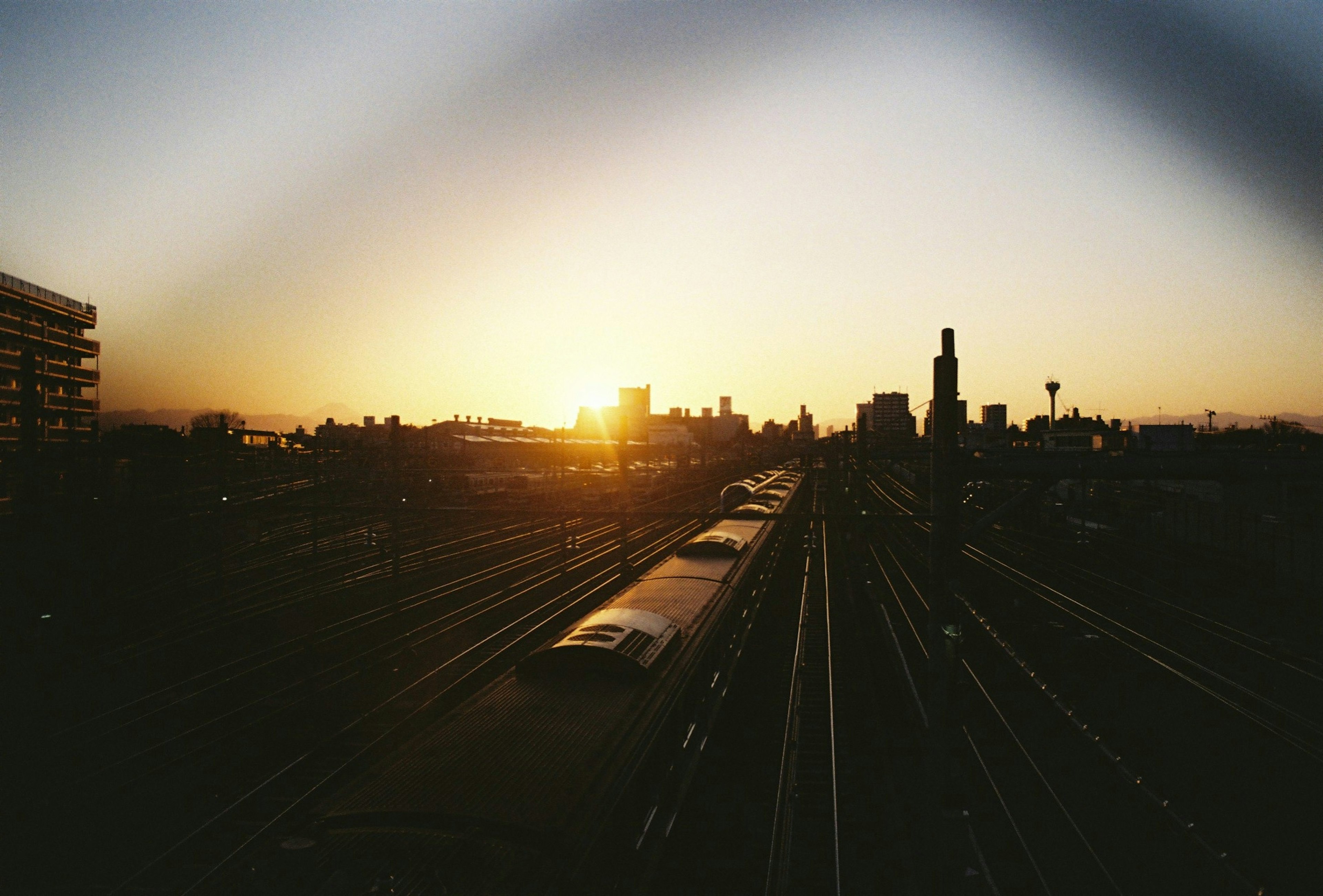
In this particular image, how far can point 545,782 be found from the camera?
5.11m

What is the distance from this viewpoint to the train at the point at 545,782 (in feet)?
14.1

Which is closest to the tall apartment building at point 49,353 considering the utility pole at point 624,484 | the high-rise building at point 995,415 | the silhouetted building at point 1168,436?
the utility pole at point 624,484

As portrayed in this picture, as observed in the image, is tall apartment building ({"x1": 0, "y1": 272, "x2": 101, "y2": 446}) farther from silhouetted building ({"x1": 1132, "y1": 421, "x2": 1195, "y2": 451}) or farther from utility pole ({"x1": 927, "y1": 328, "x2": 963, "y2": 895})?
silhouetted building ({"x1": 1132, "y1": 421, "x2": 1195, "y2": 451})

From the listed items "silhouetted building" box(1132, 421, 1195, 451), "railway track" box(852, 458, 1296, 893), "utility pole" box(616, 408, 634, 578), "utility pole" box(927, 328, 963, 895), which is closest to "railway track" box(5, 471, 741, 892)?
"utility pole" box(616, 408, 634, 578)

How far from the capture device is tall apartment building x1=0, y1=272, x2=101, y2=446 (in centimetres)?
3256

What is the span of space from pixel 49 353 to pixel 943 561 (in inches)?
1897

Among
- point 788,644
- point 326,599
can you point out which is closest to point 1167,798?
point 788,644

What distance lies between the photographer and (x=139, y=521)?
47.5 ft

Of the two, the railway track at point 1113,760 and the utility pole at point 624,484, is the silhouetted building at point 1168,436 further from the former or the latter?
the utility pole at point 624,484

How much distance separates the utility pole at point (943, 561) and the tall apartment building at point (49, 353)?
1331 inches

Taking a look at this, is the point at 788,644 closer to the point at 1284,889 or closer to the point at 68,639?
the point at 1284,889

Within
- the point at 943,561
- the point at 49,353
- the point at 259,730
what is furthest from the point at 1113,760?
the point at 49,353

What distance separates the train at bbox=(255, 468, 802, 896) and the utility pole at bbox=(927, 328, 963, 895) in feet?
6.51

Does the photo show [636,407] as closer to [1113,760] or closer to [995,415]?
[995,415]
